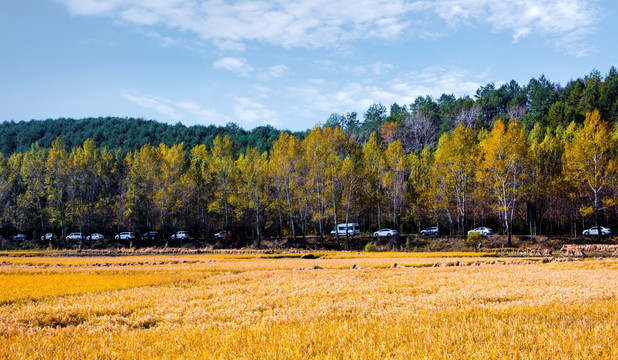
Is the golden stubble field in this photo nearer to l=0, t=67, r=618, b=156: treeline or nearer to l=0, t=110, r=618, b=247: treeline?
l=0, t=110, r=618, b=247: treeline

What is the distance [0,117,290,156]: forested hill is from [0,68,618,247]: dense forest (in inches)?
2674

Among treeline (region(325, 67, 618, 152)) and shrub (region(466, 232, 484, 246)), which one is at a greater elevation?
treeline (region(325, 67, 618, 152))

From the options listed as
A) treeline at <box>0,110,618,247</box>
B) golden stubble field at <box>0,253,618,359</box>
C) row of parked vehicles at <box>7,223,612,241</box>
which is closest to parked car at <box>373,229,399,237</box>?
row of parked vehicles at <box>7,223,612,241</box>

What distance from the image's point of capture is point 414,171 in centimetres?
6788

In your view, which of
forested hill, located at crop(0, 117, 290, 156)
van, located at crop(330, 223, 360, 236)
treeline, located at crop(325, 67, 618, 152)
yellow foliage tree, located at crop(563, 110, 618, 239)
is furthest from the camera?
forested hill, located at crop(0, 117, 290, 156)

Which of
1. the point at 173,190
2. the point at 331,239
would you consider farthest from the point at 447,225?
the point at 173,190

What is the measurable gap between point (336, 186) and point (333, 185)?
6.60ft

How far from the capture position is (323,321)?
930cm

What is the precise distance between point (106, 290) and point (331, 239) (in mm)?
44751

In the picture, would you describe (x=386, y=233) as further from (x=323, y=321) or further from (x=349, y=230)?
(x=323, y=321)

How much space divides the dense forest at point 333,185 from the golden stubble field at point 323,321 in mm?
36602

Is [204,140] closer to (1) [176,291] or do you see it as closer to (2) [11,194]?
(2) [11,194]

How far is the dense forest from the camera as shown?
51250 mm

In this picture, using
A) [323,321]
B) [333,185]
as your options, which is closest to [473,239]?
[333,185]
